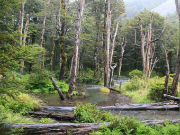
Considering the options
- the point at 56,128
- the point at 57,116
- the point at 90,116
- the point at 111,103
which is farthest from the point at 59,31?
the point at 56,128

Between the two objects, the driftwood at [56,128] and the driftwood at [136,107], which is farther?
the driftwood at [136,107]

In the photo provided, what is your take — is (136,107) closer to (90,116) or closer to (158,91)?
(158,91)

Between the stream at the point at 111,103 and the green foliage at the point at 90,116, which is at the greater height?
the green foliage at the point at 90,116

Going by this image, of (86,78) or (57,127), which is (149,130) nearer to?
(57,127)

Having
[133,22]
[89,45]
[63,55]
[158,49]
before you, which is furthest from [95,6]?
[158,49]

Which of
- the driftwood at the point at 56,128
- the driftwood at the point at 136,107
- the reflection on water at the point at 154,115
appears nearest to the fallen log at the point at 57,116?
the driftwood at the point at 136,107

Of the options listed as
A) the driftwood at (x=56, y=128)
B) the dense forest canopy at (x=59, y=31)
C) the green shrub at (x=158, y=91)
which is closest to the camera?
the driftwood at (x=56, y=128)

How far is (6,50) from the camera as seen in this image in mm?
3746

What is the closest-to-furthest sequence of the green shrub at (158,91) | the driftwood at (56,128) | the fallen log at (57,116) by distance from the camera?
the driftwood at (56,128), the fallen log at (57,116), the green shrub at (158,91)

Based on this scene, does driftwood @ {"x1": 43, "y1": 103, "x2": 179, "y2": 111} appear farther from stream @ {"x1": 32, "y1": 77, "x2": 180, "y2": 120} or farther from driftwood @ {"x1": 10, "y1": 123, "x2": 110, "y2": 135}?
driftwood @ {"x1": 10, "y1": 123, "x2": 110, "y2": 135}

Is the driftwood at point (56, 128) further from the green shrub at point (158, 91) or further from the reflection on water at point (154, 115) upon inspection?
the green shrub at point (158, 91)

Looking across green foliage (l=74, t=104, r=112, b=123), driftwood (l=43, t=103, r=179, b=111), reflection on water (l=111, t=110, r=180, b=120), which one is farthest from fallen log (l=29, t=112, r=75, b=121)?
reflection on water (l=111, t=110, r=180, b=120)

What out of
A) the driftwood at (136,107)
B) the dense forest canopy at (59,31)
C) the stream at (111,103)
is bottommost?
the stream at (111,103)

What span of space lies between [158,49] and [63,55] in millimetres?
23795
